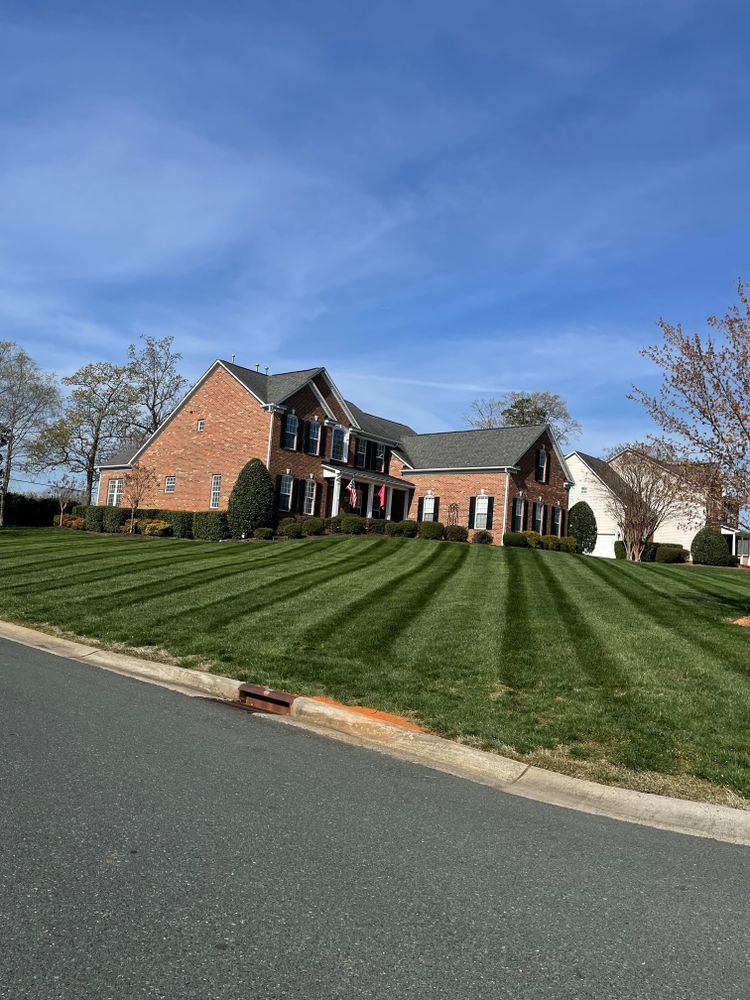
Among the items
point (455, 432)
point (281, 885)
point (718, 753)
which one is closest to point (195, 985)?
point (281, 885)

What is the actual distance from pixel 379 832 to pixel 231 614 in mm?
8179

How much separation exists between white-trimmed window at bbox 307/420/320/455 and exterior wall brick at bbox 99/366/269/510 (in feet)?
9.07

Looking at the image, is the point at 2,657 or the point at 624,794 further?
the point at 2,657

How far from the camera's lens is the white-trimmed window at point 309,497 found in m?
36.3

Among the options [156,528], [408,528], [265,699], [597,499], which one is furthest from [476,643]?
[597,499]

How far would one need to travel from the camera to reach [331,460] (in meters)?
38.2

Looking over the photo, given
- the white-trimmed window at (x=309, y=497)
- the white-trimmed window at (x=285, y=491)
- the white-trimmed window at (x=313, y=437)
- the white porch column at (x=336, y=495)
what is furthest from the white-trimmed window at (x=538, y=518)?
the white-trimmed window at (x=285, y=491)

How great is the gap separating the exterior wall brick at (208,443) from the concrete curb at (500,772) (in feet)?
89.8

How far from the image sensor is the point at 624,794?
221 inches

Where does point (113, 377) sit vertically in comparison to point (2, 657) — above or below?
above

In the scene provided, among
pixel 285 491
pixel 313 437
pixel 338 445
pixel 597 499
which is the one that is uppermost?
pixel 313 437

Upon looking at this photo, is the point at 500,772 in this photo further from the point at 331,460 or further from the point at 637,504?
the point at 637,504

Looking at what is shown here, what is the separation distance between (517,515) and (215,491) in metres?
15.7

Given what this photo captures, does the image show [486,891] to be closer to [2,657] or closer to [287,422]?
[2,657]
